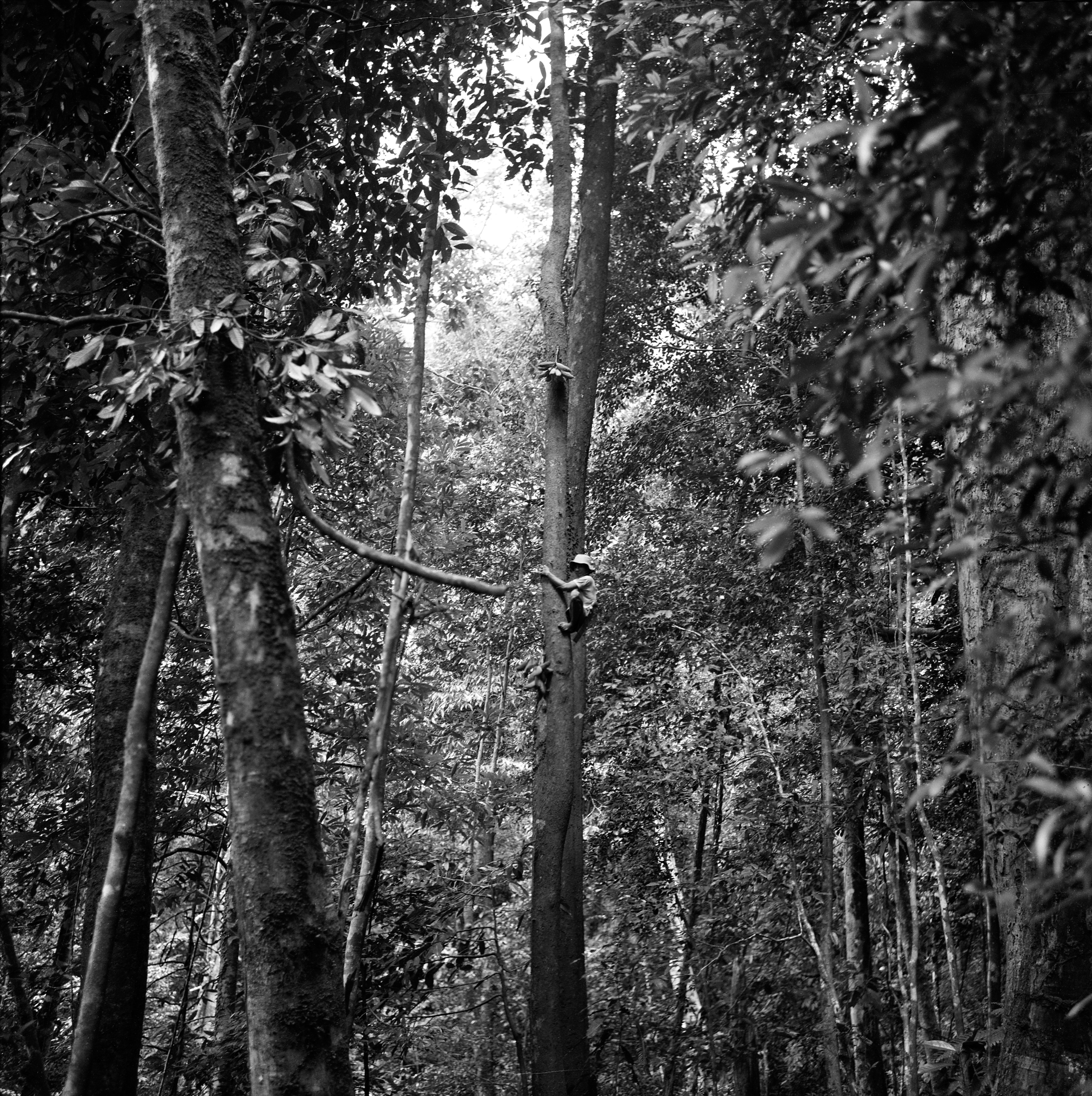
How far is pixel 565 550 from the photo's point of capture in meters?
4.41

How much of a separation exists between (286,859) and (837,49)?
9.48 ft

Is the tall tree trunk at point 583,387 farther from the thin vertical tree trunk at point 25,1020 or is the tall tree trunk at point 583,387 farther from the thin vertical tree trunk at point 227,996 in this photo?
the thin vertical tree trunk at point 25,1020

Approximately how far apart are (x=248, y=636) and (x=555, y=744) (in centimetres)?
261

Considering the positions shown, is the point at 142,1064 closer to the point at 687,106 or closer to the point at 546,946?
the point at 546,946

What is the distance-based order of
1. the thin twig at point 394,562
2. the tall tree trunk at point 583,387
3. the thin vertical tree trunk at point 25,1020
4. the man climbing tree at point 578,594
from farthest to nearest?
the tall tree trunk at point 583,387
the man climbing tree at point 578,594
the thin vertical tree trunk at point 25,1020
the thin twig at point 394,562

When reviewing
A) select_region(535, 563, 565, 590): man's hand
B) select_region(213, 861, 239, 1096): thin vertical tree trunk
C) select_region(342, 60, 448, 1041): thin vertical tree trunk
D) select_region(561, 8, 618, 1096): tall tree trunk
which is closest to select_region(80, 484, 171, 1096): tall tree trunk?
select_region(213, 861, 239, 1096): thin vertical tree trunk

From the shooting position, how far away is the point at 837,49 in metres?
2.96

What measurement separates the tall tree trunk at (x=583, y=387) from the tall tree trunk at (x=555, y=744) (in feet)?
0.06

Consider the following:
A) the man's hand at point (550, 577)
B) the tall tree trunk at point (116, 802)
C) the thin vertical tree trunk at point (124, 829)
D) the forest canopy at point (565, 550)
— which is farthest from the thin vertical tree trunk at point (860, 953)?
the thin vertical tree trunk at point (124, 829)

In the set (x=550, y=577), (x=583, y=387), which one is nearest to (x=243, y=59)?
(x=550, y=577)

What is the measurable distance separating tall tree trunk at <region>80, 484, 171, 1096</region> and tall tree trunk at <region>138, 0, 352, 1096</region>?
55.7 inches

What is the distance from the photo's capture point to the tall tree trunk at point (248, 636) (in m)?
1.75

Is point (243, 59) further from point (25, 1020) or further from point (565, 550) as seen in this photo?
point (25, 1020)

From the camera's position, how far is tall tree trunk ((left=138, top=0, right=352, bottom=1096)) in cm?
175
